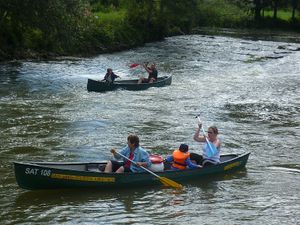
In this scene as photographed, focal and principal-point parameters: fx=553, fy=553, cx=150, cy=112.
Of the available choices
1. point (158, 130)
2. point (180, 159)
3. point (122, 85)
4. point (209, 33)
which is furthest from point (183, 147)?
point (209, 33)

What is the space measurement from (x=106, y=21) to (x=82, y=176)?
33.8 m

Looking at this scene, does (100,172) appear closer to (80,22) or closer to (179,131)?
(179,131)

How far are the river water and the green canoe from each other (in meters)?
0.25

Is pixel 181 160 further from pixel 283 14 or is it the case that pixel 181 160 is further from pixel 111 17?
pixel 283 14

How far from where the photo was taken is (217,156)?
14.3 meters

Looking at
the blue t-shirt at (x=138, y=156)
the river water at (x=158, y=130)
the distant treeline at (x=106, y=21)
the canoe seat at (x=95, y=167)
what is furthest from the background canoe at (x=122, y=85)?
the blue t-shirt at (x=138, y=156)

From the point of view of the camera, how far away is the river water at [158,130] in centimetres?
1209

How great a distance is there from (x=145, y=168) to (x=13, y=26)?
79.2 ft

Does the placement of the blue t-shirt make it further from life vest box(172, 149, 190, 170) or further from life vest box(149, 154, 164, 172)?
life vest box(172, 149, 190, 170)

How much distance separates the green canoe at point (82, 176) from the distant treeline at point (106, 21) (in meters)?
17.2

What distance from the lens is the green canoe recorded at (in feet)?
39.1

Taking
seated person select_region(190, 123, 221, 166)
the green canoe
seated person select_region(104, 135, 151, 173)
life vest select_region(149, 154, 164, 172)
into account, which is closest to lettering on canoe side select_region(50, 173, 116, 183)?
the green canoe

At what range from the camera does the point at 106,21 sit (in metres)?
45.0

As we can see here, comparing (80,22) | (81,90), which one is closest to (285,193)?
(81,90)
